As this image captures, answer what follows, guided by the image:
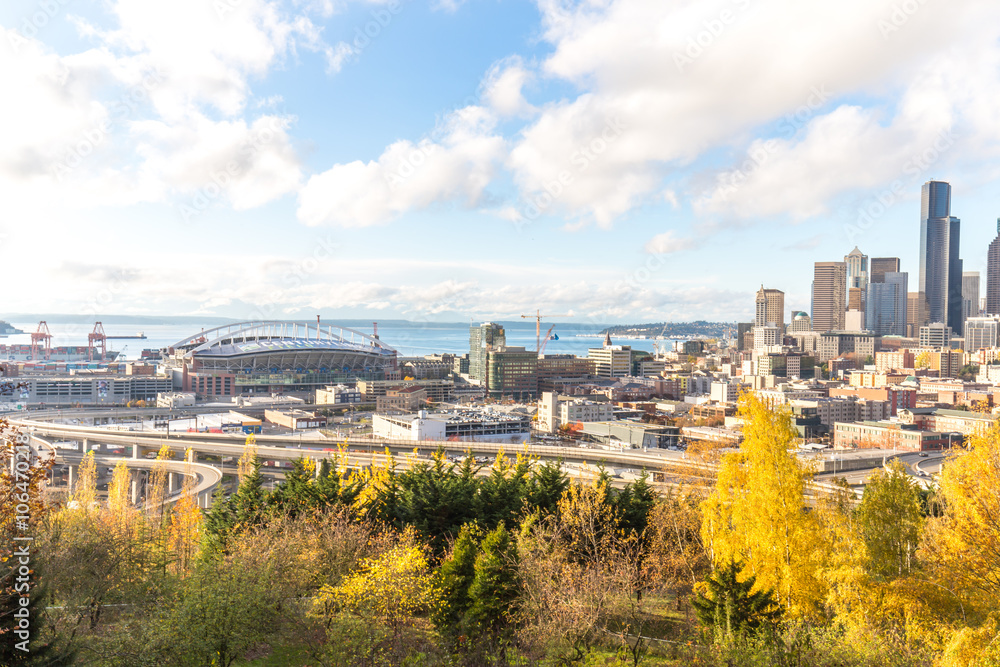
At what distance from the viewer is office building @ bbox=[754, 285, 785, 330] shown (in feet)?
570

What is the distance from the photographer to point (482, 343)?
96.3 metres

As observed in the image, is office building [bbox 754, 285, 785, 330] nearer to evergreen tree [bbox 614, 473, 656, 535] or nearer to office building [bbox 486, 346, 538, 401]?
office building [bbox 486, 346, 538, 401]

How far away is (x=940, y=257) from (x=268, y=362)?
183040 millimetres

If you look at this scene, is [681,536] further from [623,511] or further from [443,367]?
[443,367]

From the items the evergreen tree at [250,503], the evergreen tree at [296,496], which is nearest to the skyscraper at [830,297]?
the evergreen tree at [296,496]

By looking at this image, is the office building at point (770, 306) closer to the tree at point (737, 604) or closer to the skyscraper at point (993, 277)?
the skyscraper at point (993, 277)

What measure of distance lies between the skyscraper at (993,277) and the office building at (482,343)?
152 m

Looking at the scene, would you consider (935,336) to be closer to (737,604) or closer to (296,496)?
(296,496)

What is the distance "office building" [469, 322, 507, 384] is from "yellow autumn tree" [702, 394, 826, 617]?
3199 inches

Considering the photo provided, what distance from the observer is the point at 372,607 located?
881 cm

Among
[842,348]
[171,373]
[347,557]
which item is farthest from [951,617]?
[842,348]

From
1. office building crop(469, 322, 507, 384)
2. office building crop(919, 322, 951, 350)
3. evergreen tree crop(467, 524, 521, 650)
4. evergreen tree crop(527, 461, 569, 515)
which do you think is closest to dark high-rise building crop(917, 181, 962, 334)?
office building crop(919, 322, 951, 350)

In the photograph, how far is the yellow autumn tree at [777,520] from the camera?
8.95 metres

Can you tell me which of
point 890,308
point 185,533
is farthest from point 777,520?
point 890,308
